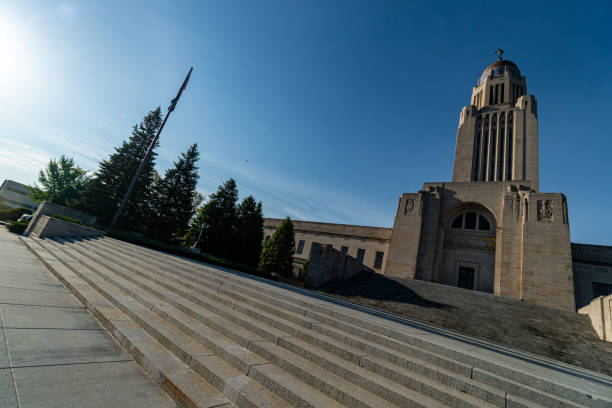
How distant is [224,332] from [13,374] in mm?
2298

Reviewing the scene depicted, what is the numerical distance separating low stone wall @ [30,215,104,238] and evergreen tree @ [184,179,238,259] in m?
12.3

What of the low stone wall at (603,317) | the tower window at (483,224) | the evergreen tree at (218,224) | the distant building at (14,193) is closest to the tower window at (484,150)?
the tower window at (483,224)

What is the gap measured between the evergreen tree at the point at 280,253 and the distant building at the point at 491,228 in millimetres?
4846

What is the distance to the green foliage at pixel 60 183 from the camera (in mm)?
29625

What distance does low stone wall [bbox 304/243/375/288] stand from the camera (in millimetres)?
16016

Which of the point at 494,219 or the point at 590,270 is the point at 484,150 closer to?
the point at 494,219

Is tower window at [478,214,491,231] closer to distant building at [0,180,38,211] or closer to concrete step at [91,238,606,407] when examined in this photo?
concrete step at [91,238,606,407]

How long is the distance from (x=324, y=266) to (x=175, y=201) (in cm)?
1947

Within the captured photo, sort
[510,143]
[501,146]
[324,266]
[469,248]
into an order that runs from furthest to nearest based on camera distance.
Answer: [501,146]
[510,143]
[469,248]
[324,266]

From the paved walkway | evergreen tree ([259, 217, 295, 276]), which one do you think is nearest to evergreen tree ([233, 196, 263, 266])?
evergreen tree ([259, 217, 295, 276])

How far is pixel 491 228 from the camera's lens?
864 inches

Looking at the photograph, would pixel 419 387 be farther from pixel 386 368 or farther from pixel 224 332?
pixel 224 332

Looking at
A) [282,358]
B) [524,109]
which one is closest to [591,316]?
[282,358]

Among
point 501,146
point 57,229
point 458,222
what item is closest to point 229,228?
point 57,229
